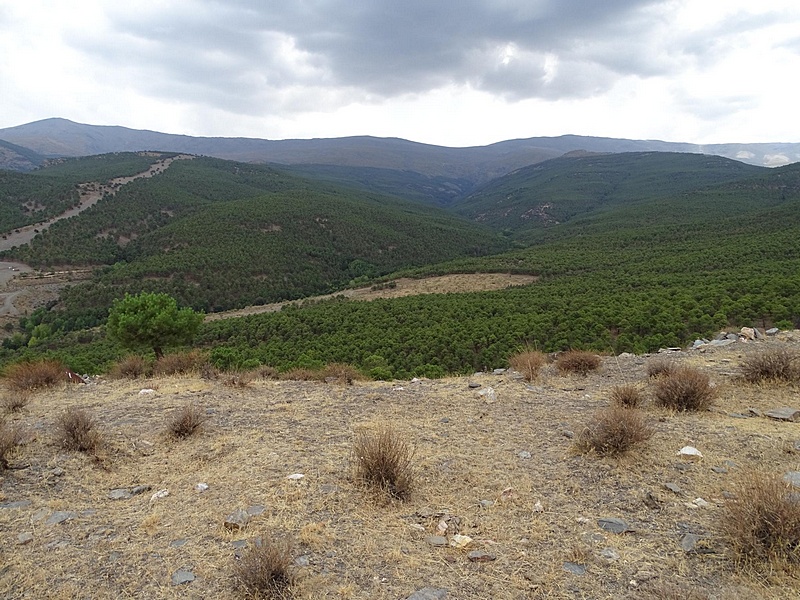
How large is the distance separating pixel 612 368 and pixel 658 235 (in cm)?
7794

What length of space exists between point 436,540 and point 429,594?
0.78m

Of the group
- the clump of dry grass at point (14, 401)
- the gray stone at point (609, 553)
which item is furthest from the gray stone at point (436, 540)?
the clump of dry grass at point (14, 401)

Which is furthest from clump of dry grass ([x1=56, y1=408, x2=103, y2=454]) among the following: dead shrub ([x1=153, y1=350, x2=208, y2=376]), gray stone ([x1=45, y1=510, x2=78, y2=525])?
dead shrub ([x1=153, y1=350, x2=208, y2=376])

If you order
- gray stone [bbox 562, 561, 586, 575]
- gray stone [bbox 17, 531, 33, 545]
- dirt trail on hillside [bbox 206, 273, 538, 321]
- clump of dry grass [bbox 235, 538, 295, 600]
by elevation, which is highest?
clump of dry grass [bbox 235, 538, 295, 600]

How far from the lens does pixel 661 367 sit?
9.09m

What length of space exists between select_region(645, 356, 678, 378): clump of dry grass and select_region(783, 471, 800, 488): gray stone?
3466 mm

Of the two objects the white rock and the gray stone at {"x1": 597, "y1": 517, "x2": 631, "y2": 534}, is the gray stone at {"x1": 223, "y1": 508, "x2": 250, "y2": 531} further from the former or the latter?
the white rock

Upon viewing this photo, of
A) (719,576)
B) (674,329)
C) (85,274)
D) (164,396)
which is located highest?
(719,576)

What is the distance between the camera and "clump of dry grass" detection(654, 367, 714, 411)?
23.9 ft

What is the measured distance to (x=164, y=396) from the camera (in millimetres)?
9148

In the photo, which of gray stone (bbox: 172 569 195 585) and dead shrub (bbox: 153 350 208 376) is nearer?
gray stone (bbox: 172 569 195 585)

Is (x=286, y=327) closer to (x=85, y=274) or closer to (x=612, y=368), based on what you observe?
(x=612, y=368)

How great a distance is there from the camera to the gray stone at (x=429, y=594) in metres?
3.47

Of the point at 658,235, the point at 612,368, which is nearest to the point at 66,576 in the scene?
the point at 612,368
